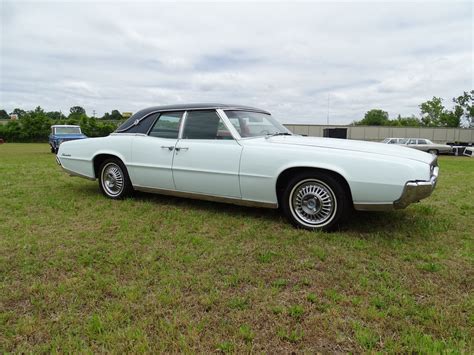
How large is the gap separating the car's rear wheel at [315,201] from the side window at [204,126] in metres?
1.01

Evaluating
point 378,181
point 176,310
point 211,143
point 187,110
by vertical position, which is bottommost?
point 176,310

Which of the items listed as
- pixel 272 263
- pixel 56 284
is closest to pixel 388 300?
pixel 272 263

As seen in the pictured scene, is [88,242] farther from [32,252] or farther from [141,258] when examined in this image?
[141,258]

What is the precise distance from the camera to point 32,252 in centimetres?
320

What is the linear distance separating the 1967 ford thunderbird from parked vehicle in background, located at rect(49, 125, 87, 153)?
16577 millimetres

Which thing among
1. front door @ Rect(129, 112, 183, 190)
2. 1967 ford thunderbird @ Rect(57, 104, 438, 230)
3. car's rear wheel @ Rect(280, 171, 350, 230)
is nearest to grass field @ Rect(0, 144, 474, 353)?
car's rear wheel @ Rect(280, 171, 350, 230)

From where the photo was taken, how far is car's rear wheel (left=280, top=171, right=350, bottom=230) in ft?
11.9

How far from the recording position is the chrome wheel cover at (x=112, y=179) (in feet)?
17.0

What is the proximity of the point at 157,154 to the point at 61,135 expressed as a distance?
18681 millimetres

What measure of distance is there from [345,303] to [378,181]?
4.66 feet

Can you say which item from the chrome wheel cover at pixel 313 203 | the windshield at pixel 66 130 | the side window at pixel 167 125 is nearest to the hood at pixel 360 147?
the chrome wheel cover at pixel 313 203

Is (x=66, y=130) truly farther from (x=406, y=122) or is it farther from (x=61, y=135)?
(x=406, y=122)

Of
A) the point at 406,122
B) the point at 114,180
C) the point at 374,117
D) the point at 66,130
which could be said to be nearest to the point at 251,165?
the point at 114,180

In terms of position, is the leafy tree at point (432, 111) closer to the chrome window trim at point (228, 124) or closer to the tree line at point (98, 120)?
the tree line at point (98, 120)
